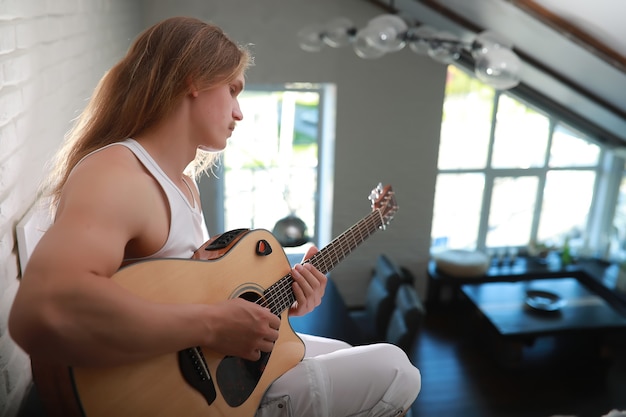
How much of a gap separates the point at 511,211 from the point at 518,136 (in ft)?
2.44

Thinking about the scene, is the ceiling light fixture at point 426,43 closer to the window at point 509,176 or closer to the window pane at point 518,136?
the window at point 509,176

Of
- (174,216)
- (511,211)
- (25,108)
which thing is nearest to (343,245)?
(174,216)

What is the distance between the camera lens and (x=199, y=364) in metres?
1.02

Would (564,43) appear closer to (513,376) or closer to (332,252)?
(513,376)

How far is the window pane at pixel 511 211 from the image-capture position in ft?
17.5

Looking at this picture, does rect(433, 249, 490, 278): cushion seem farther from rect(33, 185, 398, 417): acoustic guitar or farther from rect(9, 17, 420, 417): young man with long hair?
rect(33, 185, 398, 417): acoustic guitar

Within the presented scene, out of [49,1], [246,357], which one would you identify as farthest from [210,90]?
[49,1]

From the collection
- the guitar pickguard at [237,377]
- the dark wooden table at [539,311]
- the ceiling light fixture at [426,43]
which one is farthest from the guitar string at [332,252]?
the dark wooden table at [539,311]

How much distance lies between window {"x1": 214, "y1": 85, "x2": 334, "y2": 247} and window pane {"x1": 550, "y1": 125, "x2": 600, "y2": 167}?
2327mm

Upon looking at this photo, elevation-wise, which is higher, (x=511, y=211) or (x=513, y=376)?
(x=511, y=211)

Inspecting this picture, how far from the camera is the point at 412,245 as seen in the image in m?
4.96

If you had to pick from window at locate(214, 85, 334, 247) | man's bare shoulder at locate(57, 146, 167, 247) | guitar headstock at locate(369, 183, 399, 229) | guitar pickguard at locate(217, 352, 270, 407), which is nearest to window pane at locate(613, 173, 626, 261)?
window at locate(214, 85, 334, 247)

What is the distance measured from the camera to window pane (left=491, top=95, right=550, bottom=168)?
16.8 feet

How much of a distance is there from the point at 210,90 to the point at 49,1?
2.46ft
